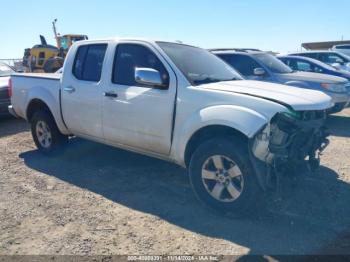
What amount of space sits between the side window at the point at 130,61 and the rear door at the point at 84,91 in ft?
1.04

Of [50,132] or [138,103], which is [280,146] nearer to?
[138,103]

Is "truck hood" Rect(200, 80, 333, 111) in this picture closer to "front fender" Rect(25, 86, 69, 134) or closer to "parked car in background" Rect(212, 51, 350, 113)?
"front fender" Rect(25, 86, 69, 134)

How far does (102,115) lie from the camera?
464 cm

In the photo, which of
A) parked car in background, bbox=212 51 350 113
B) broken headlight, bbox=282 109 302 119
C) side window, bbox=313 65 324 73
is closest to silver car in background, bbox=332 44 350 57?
side window, bbox=313 65 324 73

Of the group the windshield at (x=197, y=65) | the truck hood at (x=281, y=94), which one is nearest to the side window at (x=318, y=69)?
the windshield at (x=197, y=65)

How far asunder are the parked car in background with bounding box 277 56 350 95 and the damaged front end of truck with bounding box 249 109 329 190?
6.74m

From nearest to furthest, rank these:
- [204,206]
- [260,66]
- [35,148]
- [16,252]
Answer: [16,252]
[204,206]
[35,148]
[260,66]

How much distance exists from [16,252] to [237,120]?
2.38 m

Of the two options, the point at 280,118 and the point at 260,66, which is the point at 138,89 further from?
the point at 260,66

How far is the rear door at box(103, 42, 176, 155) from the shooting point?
13.1 feet

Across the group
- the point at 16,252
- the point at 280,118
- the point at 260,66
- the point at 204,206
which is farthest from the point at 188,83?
the point at 260,66

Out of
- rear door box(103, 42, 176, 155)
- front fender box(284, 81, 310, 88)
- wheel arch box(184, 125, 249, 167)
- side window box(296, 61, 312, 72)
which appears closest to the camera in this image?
wheel arch box(184, 125, 249, 167)

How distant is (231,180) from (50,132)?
338 centimetres

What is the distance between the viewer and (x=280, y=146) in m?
3.42
